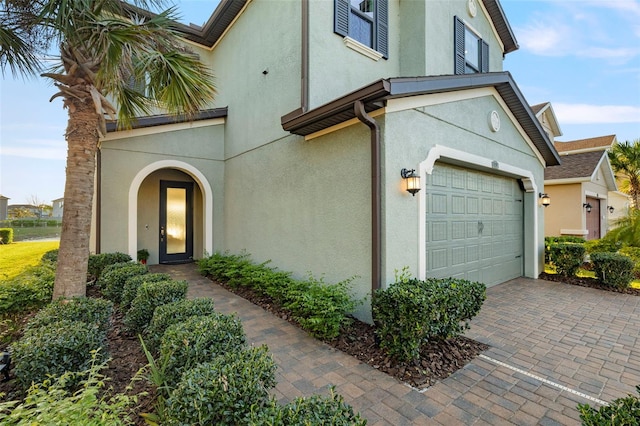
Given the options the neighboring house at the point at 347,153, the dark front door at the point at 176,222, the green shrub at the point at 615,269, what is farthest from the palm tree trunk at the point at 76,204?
the green shrub at the point at 615,269

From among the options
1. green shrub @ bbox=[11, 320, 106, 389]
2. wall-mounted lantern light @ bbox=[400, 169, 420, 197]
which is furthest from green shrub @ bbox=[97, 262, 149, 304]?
wall-mounted lantern light @ bbox=[400, 169, 420, 197]

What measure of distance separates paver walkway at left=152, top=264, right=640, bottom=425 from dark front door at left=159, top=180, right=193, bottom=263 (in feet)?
17.4

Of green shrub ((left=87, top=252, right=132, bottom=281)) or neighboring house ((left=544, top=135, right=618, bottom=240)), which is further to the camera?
neighboring house ((left=544, top=135, right=618, bottom=240))

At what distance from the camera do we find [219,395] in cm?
203

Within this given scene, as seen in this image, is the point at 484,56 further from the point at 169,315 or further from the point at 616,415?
the point at 169,315

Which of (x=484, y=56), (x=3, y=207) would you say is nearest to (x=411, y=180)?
(x=484, y=56)

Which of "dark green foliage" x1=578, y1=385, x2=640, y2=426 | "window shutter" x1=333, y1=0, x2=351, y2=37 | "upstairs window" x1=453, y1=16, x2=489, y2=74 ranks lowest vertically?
"dark green foliage" x1=578, y1=385, x2=640, y2=426

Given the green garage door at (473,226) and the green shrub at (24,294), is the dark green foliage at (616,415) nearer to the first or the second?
the green garage door at (473,226)

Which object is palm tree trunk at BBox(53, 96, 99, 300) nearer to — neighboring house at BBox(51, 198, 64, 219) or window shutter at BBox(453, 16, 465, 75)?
window shutter at BBox(453, 16, 465, 75)

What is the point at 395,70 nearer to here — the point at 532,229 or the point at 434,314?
the point at 532,229

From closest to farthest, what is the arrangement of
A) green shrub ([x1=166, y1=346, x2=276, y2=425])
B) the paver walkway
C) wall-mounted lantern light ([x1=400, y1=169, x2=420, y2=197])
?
1. green shrub ([x1=166, y1=346, x2=276, y2=425])
2. the paver walkway
3. wall-mounted lantern light ([x1=400, y1=169, x2=420, y2=197])

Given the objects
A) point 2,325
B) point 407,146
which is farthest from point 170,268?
point 407,146

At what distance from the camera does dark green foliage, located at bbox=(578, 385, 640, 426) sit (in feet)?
5.20

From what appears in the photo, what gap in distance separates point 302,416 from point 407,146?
4194 millimetres
